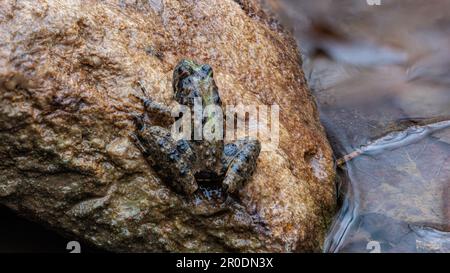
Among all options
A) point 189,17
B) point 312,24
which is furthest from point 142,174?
point 312,24

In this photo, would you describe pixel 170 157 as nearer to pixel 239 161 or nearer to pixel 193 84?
pixel 239 161

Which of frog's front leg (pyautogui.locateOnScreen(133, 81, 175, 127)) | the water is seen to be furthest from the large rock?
the water

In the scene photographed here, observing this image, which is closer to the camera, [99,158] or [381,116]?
[99,158]

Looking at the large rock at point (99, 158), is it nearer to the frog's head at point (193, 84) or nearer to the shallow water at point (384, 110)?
the frog's head at point (193, 84)

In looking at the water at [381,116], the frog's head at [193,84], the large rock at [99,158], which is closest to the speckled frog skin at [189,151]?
the frog's head at [193,84]

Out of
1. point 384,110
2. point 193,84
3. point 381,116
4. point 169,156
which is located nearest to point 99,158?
point 169,156

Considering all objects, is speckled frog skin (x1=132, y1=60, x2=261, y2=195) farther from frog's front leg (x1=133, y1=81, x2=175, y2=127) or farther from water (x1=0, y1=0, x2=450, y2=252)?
water (x1=0, y1=0, x2=450, y2=252)
